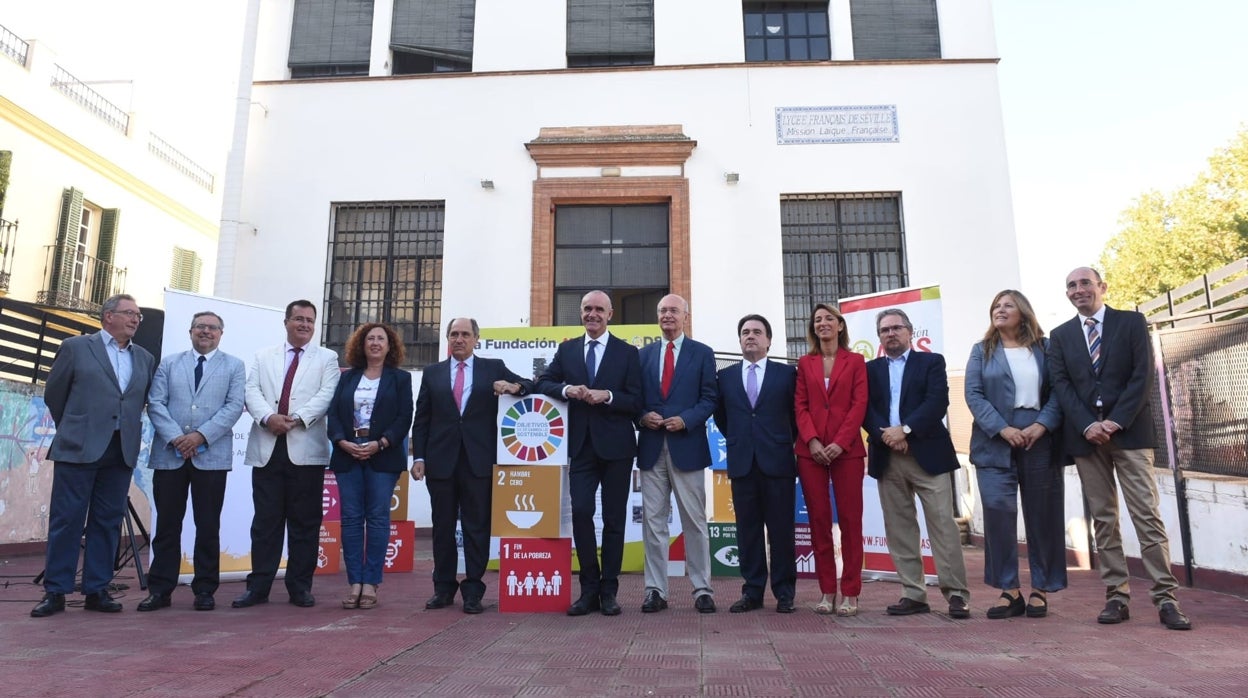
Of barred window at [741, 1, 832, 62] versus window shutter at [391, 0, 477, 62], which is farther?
window shutter at [391, 0, 477, 62]

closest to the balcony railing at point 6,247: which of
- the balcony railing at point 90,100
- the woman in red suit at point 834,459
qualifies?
the balcony railing at point 90,100

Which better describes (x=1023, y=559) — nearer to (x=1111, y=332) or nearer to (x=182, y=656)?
(x=1111, y=332)

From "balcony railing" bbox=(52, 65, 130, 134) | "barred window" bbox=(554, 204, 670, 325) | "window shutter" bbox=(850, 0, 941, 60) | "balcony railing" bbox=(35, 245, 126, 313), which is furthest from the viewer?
"balcony railing" bbox=(52, 65, 130, 134)

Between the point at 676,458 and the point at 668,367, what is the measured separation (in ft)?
2.08

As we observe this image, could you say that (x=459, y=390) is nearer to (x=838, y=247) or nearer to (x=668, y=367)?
(x=668, y=367)

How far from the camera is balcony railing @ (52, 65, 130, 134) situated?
17703mm

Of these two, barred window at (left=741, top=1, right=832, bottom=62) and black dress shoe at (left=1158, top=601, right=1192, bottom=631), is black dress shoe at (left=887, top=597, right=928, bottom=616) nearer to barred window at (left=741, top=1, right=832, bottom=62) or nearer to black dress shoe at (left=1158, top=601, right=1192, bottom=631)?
black dress shoe at (left=1158, top=601, right=1192, bottom=631)

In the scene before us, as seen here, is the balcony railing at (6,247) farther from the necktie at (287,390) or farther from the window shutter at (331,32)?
the necktie at (287,390)

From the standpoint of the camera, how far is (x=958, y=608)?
4.56 meters

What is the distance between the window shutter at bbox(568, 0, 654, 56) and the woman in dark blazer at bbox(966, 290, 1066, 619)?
9089mm

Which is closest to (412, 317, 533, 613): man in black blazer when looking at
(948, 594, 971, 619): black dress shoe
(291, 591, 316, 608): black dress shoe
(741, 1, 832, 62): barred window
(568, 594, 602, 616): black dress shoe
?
(568, 594, 602, 616): black dress shoe

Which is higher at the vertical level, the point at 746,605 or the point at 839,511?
the point at 839,511

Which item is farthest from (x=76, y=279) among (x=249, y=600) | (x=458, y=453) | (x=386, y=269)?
(x=458, y=453)

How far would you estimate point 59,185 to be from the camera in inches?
679
